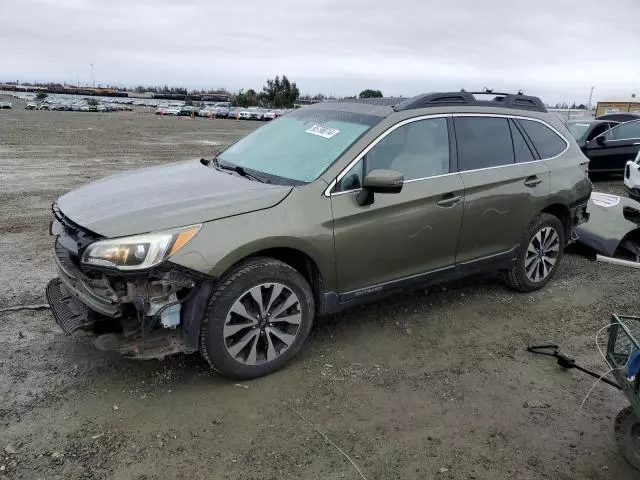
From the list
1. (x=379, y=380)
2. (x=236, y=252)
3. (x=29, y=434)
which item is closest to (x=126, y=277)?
(x=236, y=252)

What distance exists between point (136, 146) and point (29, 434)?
1868 cm

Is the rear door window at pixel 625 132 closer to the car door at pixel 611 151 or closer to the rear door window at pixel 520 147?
the car door at pixel 611 151

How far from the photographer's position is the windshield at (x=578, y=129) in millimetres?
13352

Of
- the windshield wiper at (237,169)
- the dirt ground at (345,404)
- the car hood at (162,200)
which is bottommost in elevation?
the dirt ground at (345,404)

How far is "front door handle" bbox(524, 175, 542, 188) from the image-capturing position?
507 cm

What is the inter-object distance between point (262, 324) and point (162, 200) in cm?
105

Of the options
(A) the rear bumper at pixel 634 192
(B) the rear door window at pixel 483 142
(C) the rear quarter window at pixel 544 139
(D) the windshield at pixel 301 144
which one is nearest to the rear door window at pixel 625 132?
(A) the rear bumper at pixel 634 192

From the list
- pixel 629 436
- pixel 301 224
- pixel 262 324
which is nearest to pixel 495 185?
pixel 301 224

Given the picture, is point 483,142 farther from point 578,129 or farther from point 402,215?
point 578,129

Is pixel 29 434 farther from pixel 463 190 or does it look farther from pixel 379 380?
pixel 463 190

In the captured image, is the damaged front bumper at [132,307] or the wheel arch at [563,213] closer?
the damaged front bumper at [132,307]

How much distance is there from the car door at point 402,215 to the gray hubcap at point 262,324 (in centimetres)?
47

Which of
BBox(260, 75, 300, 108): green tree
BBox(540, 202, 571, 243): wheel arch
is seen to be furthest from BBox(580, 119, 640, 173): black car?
BBox(260, 75, 300, 108): green tree

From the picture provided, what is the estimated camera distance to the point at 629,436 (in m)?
3.07
